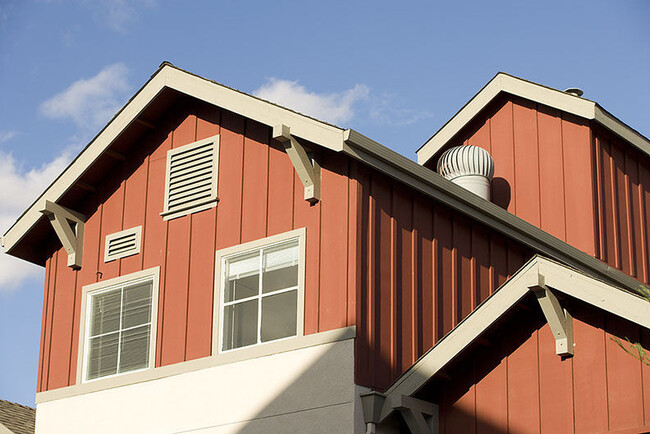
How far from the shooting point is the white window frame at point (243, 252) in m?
13.4

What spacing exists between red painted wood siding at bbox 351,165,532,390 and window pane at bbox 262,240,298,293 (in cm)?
105

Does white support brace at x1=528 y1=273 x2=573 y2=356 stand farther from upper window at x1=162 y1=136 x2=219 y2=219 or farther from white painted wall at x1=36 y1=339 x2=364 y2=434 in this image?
upper window at x1=162 y1=136 x2=219 y2=219

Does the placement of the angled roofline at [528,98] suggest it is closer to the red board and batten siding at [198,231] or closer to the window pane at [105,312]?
the red board and batten siding at [198,231]

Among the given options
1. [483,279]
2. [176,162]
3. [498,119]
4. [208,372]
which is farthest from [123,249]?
[498,119]

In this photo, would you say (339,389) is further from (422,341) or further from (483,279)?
(483,279)

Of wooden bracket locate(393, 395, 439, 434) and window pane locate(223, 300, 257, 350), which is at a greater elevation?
window pane locate(223, 300, 257, 350)

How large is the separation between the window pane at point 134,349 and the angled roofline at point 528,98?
24.2 feet

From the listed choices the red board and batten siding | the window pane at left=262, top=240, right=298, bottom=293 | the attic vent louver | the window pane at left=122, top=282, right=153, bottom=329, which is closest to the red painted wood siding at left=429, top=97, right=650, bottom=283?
the attic vent louver

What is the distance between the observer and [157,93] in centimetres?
1552

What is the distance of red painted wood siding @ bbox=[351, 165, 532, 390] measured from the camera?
13.1 metres

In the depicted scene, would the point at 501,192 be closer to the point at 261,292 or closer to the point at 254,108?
the point at 254,108

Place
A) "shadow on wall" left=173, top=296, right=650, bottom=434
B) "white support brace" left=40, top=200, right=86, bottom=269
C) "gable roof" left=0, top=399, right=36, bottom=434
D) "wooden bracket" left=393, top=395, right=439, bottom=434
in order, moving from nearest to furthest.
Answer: "shadow on wall" left=173, top=296, right=650, bottom=434
"wooden bracket" left=393, top=395, right=439, bottom=434
"white support brace" left=40, top=200, right=86, bottom=269
"gable roof" left=0, top=399, right=36, bottom=434

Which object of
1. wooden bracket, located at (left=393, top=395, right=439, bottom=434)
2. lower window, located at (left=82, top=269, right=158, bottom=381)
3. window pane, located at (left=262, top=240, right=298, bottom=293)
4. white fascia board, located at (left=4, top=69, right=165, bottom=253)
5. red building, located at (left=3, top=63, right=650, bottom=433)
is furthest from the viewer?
white fascia board, located at (left=4, top=69, right=165, bottom=253)

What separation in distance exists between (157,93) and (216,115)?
0.96m
